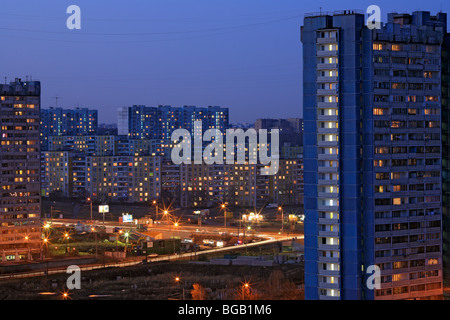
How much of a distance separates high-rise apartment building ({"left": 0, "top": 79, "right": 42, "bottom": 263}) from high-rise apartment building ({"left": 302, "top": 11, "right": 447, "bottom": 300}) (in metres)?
29.1

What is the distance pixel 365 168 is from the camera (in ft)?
98.9

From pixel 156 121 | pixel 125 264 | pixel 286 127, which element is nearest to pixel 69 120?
pixel 156 121

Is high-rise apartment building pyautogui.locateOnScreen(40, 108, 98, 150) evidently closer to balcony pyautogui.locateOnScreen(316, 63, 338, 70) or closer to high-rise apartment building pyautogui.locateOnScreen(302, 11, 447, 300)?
high-rise apartment building pyautogui.locateOnScreen(302, 11, 447, 300)

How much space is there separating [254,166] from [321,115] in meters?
59.6

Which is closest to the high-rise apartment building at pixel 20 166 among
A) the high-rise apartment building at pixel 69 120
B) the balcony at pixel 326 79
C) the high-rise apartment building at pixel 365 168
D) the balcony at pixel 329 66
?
the high-rise apartment building at pixel 365 168

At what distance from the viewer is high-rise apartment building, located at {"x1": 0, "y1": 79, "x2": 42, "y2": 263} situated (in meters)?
52.9

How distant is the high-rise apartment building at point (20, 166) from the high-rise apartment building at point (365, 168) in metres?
29.1

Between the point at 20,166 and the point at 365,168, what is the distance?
1255 inches

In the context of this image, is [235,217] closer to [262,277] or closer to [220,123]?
[262,277]

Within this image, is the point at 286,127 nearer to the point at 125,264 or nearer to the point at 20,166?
the point at 20,166

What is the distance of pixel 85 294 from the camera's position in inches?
1391

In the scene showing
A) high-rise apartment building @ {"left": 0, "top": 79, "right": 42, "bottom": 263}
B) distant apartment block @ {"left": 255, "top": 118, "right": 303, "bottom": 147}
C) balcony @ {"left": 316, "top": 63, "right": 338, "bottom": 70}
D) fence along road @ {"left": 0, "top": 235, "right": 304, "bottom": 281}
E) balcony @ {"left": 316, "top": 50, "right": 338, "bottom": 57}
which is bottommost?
fence along road @ {"left": 0, "top": 235, "right": 304, "bottom": 281}

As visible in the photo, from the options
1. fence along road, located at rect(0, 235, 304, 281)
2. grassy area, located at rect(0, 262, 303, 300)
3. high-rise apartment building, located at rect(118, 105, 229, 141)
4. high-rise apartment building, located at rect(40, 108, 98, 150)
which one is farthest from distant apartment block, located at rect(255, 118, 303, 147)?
grassy area, located at rect(0, 262, 303, 300)

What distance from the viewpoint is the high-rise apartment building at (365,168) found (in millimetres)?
29266
